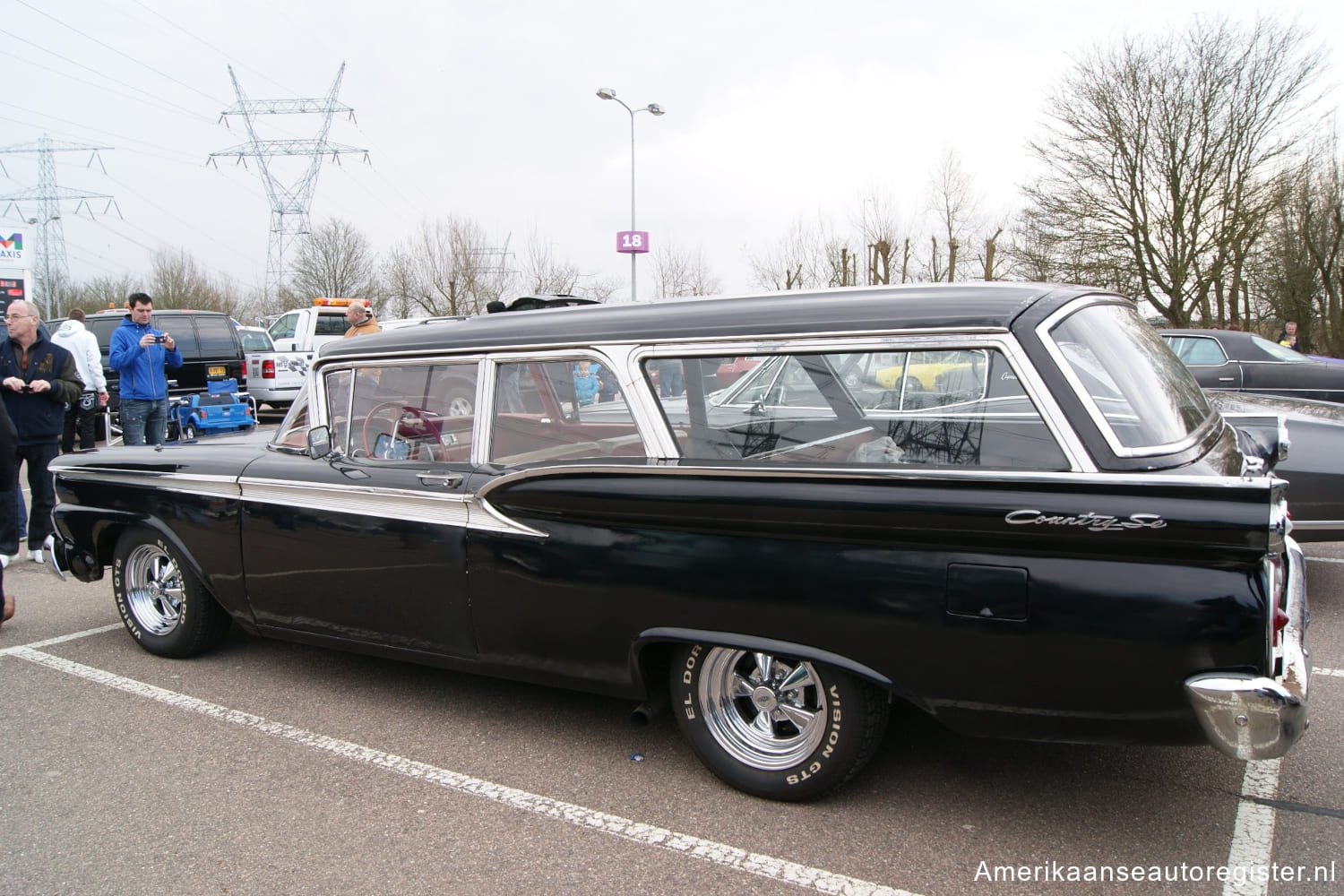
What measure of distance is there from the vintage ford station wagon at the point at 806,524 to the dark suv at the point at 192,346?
33.8ft

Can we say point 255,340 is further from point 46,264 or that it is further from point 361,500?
point 46,264

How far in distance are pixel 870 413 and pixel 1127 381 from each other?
78 cm

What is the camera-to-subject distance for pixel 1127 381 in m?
2.64

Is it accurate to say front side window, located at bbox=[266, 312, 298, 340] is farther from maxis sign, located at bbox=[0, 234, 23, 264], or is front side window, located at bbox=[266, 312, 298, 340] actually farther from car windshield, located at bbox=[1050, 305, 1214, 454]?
car windshield, located at bbox=[1050, 305, 1214, 454]

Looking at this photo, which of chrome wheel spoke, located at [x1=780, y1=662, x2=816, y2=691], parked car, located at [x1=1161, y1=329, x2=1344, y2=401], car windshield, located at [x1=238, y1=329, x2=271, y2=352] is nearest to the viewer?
chrome wheel spoke, located at [x1=780, y1=662, x2=816, y2=691]

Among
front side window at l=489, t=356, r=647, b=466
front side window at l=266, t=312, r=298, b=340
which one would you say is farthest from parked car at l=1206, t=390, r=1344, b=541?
front side window at l=266, t=312, r=298, b=340

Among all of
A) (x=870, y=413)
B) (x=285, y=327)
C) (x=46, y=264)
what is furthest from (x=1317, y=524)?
(x=46, y=264)

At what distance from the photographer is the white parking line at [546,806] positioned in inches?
96.7

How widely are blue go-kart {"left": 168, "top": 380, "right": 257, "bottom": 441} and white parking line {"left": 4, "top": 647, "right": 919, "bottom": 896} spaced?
27.7 ft

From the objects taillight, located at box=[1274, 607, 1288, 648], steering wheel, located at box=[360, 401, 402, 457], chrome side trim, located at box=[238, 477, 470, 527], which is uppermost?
steering wheel, located at box=[360, 401, 402, 457]

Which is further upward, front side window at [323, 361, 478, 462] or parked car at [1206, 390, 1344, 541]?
front side window at [323, 361, 478, 462]

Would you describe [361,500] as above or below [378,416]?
below

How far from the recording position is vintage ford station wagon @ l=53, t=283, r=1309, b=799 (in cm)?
224

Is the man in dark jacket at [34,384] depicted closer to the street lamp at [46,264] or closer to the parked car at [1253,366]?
the parked car at [1253,366]
